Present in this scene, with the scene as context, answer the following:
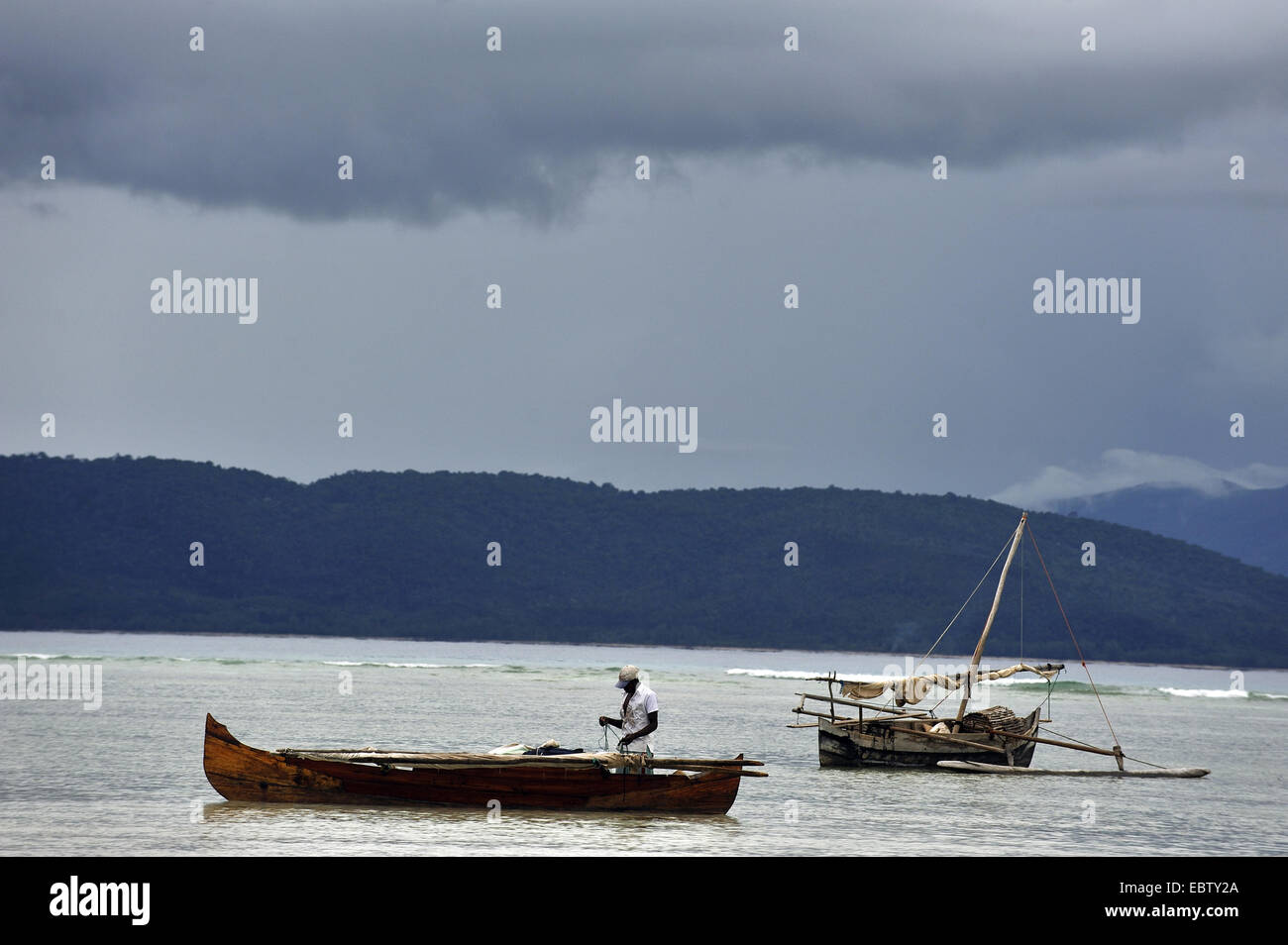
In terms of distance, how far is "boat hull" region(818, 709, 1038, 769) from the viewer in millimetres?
37906

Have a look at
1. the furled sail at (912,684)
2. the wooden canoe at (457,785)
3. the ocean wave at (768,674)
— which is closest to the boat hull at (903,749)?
the furled sail at (912,684)

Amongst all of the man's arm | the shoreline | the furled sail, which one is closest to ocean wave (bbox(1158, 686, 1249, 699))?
the shoreline

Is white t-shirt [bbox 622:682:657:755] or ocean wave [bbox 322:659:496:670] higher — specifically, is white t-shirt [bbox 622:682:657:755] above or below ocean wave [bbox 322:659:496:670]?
above

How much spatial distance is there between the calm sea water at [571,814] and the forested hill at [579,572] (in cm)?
8141

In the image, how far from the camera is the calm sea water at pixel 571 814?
79.8 ft

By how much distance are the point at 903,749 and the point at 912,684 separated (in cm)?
224

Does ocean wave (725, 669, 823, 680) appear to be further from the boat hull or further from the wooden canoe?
the wooden canoe

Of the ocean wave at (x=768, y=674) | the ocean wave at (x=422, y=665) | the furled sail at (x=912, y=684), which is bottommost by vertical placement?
the ocean wave at (x=768, y=674)

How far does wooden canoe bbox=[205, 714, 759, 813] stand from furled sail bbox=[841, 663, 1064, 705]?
42.1 feet

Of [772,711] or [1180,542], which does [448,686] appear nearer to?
[772,711]

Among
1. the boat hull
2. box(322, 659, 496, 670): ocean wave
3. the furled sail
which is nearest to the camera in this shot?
the boat hull

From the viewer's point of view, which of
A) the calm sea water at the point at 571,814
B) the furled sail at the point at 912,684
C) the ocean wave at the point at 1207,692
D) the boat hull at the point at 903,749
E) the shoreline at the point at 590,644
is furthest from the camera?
the shoreline at the point at 590,644

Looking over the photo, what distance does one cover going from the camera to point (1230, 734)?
6700 centimetres

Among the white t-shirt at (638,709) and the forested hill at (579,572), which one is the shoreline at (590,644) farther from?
the white t-shirt at (638,709)
